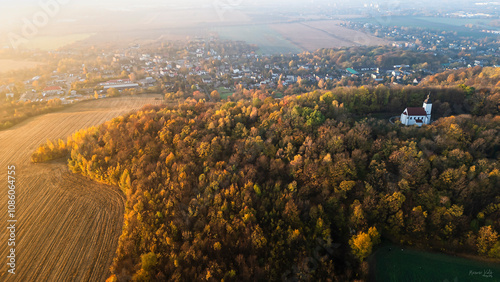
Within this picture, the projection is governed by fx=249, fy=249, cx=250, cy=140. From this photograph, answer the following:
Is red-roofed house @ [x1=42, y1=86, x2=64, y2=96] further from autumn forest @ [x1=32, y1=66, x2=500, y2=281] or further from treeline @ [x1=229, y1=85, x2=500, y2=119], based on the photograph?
treeline @ [x1=229, y1=85, x2=500, y2=119]

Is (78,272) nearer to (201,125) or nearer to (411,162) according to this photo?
(201,125)

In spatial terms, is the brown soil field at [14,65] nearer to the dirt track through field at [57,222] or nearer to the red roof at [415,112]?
the dirt track through field at [57,222]

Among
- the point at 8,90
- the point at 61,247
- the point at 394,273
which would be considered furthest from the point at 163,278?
the point at 8,90

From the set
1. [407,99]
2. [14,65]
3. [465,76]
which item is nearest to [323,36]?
[465,76]

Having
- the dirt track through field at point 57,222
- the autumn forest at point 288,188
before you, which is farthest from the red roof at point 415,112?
the dirt track through field at point 57,222

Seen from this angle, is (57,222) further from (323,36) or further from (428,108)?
(323,36)

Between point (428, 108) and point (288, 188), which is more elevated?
point (428, 108)
